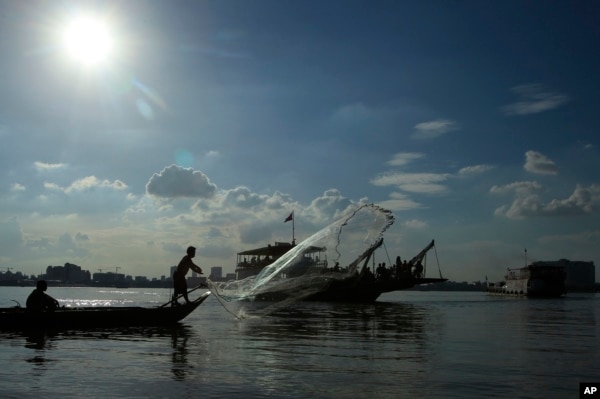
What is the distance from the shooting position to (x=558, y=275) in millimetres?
110688

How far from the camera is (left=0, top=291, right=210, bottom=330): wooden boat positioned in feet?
79.2

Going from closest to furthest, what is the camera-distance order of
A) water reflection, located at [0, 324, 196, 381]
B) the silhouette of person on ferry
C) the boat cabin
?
water reflection, located at [0, 324, 196, 381] < the silhouette of person on ferry < the boat cabin

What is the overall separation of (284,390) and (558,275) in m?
110

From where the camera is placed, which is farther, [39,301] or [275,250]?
[275,250]

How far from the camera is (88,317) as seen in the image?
2578cm

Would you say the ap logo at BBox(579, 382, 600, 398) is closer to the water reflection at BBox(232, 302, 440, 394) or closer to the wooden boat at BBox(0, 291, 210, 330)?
the water reflection at BBox(232, 302, 440, 394)

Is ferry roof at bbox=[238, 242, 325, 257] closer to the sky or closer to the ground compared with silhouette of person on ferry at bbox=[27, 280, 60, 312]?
closer to the sky

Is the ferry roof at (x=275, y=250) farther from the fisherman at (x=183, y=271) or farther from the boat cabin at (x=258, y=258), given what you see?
the fisherman at (x=183, y=271)

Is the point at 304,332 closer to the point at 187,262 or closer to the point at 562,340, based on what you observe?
the point at 187,262

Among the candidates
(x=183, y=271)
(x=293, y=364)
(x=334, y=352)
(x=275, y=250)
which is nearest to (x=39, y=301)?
(x=183, y=271)

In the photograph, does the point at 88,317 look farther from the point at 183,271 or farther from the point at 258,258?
the point at 258,258

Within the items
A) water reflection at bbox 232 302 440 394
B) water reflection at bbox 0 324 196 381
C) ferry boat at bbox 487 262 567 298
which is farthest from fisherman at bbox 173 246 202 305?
ferry boat at bbox 487 262 567 298

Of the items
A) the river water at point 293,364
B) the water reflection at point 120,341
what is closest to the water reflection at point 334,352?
the river water at point 293,364

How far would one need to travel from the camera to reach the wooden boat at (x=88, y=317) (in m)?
24.1
